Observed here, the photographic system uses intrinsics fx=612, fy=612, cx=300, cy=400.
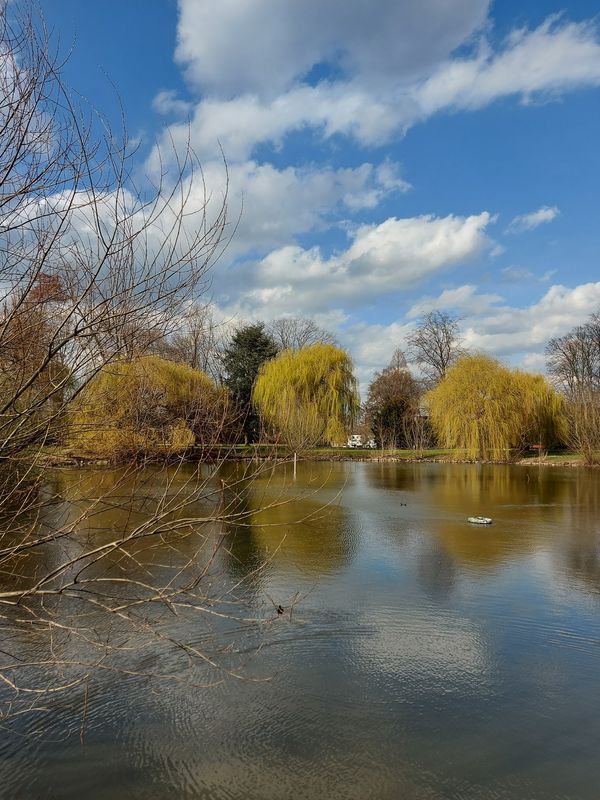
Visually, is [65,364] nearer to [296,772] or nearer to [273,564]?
[296,772]

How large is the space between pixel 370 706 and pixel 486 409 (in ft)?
75.4

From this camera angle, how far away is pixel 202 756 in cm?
329

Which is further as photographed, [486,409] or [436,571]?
[486,409]

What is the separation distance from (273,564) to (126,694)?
3342 mm

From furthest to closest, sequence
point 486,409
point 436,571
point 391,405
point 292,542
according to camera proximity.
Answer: point 391,405 → point 486,409 → point 292,542 → point 436,571

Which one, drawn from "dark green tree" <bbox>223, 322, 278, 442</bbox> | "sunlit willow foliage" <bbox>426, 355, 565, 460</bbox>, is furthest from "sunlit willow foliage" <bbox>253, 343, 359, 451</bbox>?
"sunlit willow foliage" <bbox>426, 355, 565, 460</bbox>

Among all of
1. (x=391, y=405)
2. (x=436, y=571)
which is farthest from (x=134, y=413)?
(x=391, y=405)

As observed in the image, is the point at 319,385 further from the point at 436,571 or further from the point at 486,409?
the point at 436,571

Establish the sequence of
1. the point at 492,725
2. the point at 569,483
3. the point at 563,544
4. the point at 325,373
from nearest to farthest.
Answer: the point at 492,725, the point at 563,544, the point at 569,483, the point at 325,373

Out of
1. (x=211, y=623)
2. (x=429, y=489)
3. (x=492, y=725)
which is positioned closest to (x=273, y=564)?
(x=211, y=623)

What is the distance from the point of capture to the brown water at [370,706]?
3.12 metres

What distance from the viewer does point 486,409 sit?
83.8 feet

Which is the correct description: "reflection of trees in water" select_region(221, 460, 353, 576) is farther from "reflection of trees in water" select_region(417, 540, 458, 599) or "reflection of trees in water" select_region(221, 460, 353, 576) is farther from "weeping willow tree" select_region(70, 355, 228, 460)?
"weeping willow tree" select_region(70, 355, 228, 460)

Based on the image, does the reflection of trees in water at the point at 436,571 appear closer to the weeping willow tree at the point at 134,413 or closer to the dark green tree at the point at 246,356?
the weeping willow tree at the point at 134,413
